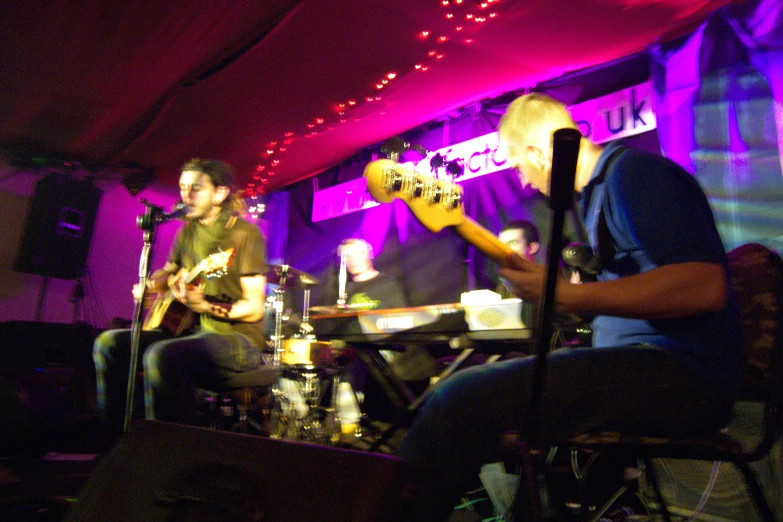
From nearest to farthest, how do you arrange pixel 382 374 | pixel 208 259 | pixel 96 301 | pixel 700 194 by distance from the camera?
pixel 700 194 → pixel 208 259 → pixel 382 374 → pixel 96 301

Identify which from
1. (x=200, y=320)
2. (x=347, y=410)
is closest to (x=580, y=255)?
(x=200, y=320)

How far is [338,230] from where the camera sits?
24.8 feet

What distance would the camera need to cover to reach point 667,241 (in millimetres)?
1277

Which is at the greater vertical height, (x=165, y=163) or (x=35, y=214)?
(x=165, y=163)

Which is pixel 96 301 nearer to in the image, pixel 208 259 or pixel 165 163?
pixel 165 163

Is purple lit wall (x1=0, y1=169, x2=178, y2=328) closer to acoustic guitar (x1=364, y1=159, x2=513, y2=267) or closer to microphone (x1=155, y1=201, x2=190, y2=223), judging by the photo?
microphone (x1=155, y1=201, x2=190, y2=223)

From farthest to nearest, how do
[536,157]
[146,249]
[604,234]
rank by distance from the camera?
[146,249] < [536,157] < [604,234]

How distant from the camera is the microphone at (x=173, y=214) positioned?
2.73 meters

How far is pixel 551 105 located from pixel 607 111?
134 inches

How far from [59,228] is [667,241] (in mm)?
7965

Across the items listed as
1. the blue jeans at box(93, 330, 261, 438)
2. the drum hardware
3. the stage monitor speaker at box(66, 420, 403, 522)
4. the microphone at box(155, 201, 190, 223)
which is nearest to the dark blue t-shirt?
the stage monitor speaker at box(66, 420, 403, 522)

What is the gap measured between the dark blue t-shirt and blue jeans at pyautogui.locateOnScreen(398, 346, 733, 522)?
2.5 inches

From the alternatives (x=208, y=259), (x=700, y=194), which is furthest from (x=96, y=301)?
(x=700, y=194)

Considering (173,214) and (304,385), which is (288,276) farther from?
(173,214)
